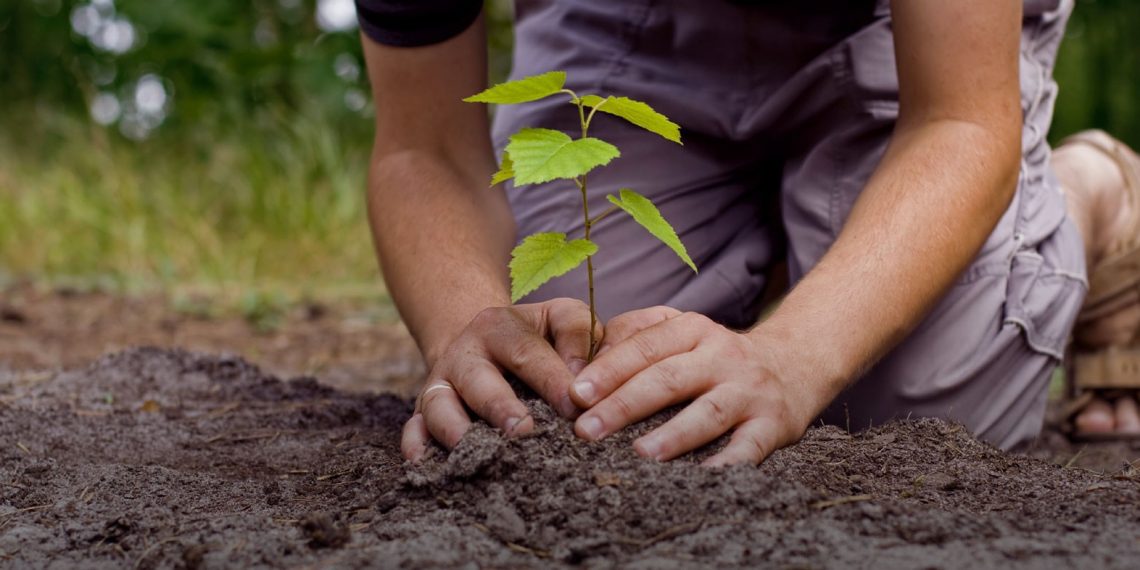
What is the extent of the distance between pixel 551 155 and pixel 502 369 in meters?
0.40

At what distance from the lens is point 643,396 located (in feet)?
4.54

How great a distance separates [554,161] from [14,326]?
2961mm

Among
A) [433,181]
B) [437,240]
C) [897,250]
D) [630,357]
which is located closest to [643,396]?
[630,357]

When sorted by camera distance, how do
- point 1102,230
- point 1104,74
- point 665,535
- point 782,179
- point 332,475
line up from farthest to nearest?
point 1104,74
point 1102,230
point 782,179
point 332,475
point 665,535

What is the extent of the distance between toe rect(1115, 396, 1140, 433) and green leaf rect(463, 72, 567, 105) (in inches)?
73.0

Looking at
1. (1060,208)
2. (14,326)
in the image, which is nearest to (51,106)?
(14,326)

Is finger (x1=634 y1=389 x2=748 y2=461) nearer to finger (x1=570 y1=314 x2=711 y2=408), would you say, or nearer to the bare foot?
finger (x1=570 y1=314 x2=711 y2=408)

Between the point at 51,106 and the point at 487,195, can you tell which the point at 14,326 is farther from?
the point at 51,106

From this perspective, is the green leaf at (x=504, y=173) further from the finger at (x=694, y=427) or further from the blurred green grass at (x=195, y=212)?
the blurred green grass at (x=195, y=212)

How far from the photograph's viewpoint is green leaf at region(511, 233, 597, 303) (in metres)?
1.30

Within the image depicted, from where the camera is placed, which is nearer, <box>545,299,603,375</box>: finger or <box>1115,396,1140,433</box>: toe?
<box>545,299,603,375</box>: finger

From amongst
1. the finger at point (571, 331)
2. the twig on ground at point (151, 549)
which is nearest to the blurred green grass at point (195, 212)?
the finger at point (571, 331)

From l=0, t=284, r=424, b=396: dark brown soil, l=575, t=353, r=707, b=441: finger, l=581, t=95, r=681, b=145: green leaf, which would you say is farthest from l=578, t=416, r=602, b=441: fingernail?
l=0, t=284, r=424, b=396: dark brown soil

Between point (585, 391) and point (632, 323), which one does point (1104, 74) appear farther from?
point (585, 391)
